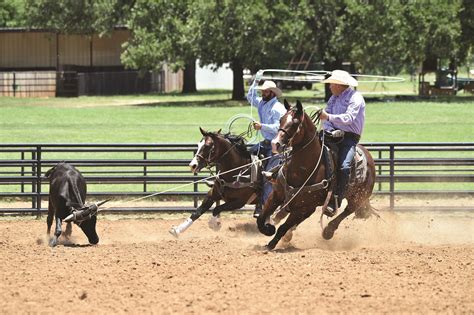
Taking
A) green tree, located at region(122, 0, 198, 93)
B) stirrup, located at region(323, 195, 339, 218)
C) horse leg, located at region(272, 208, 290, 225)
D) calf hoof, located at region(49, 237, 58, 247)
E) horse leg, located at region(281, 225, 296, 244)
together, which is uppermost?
green tree, located at region(122, 0, 198, 93)

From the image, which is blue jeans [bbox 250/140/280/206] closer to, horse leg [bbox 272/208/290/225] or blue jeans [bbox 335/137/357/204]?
horse leg [bbox 272/208/290/225]

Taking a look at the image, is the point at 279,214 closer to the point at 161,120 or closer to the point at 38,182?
the point at 38,182

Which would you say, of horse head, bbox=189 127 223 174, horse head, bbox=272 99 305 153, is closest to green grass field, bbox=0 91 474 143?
horse head, bbox=189 127 223 174

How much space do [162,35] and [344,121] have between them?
34.2 metres

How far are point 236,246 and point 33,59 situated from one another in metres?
48.4

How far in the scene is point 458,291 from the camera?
910 centimetres

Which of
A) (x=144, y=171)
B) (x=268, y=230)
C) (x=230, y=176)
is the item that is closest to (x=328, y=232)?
(x=268, y=230)

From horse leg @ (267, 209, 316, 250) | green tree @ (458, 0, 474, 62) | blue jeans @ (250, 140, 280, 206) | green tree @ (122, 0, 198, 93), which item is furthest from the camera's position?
green tree @ (458, 0, 474, 62)

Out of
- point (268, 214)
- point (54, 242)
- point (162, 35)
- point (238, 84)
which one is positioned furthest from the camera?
→ point (238, 84)

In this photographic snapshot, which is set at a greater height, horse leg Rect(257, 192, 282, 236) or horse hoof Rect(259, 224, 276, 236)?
horse leg Rect(257, 192, 282, 236)

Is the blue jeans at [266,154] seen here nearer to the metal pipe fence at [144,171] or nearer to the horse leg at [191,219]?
the horse leg at [191,219]

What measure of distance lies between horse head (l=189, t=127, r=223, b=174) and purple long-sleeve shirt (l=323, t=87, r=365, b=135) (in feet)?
5.15

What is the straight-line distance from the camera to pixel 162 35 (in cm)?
4575

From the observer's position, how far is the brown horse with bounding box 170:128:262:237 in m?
13.4
